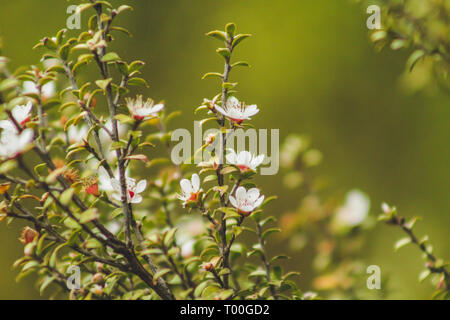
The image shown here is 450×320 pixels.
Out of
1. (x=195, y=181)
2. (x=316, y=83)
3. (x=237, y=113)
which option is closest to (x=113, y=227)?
(x=195, y=181)

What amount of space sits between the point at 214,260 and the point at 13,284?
1.44 meters

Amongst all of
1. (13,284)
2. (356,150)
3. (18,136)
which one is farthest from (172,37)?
(18,136)

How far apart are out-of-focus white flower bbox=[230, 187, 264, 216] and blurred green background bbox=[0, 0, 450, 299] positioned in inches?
50.9

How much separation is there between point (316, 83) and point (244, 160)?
149 cm

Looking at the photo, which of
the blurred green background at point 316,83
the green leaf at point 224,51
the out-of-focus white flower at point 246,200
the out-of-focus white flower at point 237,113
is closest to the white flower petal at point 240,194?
the out-of-focus white flower at point 246,200

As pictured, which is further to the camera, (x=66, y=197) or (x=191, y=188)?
(x=191, y=188)

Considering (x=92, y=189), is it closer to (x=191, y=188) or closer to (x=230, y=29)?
(x=191, y=188)

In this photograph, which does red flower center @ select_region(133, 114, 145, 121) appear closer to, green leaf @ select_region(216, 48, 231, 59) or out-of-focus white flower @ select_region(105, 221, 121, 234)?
green leaf @ select_region(216, 48, 231, 59)

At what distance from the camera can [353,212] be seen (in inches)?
53.3

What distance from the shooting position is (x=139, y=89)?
2.04 m

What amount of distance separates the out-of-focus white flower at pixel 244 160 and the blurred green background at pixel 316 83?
4.24 ft

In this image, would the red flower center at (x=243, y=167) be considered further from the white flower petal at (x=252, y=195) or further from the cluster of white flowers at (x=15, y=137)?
the cluster of white flowers at (x=15, y=137)

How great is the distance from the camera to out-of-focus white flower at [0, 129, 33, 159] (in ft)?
2.36
